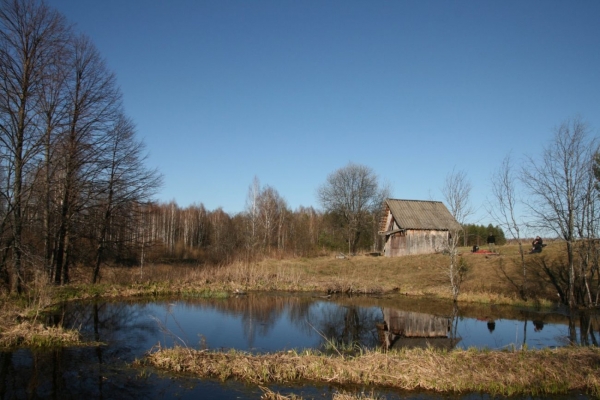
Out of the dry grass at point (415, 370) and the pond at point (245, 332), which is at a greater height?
the dry grass at point (415, 370)

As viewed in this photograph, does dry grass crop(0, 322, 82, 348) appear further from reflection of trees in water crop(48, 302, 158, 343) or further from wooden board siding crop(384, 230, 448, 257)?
wooden board siding crop(384, 230, 448, 257)

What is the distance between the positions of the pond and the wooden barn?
14325 millimetres

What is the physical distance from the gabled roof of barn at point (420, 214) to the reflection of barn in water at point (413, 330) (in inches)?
777

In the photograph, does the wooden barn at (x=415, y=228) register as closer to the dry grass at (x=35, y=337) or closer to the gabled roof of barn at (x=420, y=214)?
the gabled roof of barn at (x=420, y=214)

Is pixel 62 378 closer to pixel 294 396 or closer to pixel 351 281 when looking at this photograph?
pixel 294 396

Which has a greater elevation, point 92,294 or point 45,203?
point 45,203

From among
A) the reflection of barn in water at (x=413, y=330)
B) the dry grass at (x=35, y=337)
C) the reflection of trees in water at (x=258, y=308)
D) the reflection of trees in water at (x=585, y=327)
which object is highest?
the dry grass at (x=35, y=337)

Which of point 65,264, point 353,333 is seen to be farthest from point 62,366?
point 65,264

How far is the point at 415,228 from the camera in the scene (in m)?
37.1

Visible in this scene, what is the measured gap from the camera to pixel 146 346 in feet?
38.5

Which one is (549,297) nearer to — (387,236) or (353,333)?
(353,333)

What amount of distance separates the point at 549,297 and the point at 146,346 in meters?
19.6

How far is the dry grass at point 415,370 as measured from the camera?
342 inches

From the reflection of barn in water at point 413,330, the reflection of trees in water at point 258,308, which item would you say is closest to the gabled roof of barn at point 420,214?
the reflection of trees in water at point 258,308
